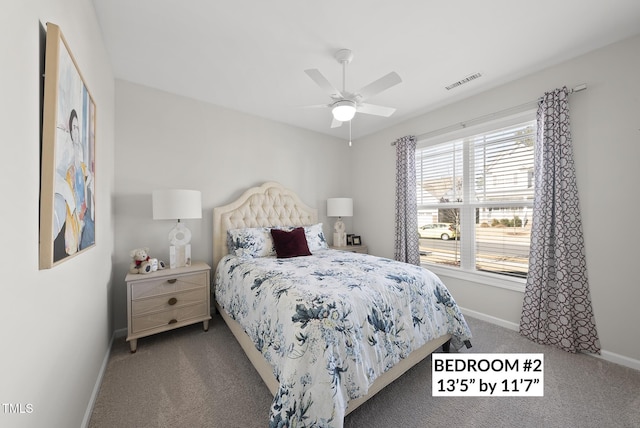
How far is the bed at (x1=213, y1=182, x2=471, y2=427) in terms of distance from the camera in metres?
1.28

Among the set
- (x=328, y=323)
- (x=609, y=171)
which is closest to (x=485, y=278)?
(x=609, y=171)

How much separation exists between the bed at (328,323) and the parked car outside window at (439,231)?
4.40 feet

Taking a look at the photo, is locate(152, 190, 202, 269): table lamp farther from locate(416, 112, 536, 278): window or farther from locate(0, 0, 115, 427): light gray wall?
locate(416, 112, 536, 278): window

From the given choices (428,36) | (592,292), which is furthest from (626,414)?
(428,36)

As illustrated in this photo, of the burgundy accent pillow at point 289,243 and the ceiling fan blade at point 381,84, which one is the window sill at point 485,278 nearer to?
the burgundy accent pillow at point 289,243

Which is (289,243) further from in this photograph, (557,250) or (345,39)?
(557,250)

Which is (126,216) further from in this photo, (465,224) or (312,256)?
(465,224)

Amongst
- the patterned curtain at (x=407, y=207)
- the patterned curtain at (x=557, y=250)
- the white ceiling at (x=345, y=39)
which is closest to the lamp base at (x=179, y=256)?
the white ceiling at (x=345, y=39)

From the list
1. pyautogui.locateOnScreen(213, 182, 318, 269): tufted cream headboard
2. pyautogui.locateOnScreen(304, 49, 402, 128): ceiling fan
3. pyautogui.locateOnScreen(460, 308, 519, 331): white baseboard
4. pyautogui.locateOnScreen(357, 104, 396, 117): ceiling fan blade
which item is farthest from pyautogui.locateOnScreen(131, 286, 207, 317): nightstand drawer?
pyautogui.locateOnScreen(460, 308, 519, 331): white baseboard

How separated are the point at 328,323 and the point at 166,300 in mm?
1810

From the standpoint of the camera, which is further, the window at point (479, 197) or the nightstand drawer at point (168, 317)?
the window at point (479, 197)

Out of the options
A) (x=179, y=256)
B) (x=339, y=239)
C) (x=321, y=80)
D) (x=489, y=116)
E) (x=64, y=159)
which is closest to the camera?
(x=64, y=159)

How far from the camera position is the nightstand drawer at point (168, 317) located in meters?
2.24

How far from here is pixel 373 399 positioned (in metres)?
1.71
